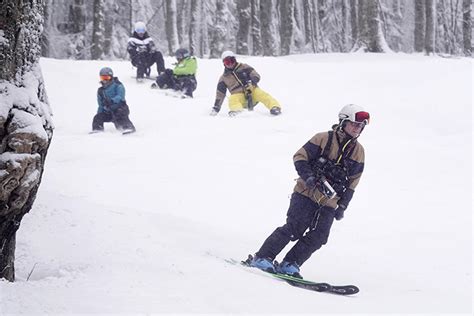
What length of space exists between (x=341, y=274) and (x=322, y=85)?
28.5 feet

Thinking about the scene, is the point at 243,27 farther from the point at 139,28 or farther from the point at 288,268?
the point at 288,268

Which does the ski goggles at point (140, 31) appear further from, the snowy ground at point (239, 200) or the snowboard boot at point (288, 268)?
the snowboard boot at point (288, 268)

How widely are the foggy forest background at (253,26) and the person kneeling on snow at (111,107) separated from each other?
8.07 meters

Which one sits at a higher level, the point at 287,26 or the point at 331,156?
the point at 287,26

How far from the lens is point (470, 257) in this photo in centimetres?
605

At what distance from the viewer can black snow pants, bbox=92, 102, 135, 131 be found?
10672 millimetres

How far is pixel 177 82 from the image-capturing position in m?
13.9

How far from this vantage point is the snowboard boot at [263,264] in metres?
4.91

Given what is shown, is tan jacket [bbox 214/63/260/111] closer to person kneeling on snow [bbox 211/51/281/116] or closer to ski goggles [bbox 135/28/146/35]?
person kneeling on snow [bbox 211/51/281/116]

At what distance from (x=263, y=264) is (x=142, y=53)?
10658mm

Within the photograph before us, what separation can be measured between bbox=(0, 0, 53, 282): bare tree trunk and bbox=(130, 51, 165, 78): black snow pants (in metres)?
11.3

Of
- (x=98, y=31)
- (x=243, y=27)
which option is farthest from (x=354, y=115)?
(x=98, y=31)

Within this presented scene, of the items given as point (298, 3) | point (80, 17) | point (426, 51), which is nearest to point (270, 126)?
point (426, 51)

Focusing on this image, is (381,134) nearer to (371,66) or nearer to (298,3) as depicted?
(371,66)
